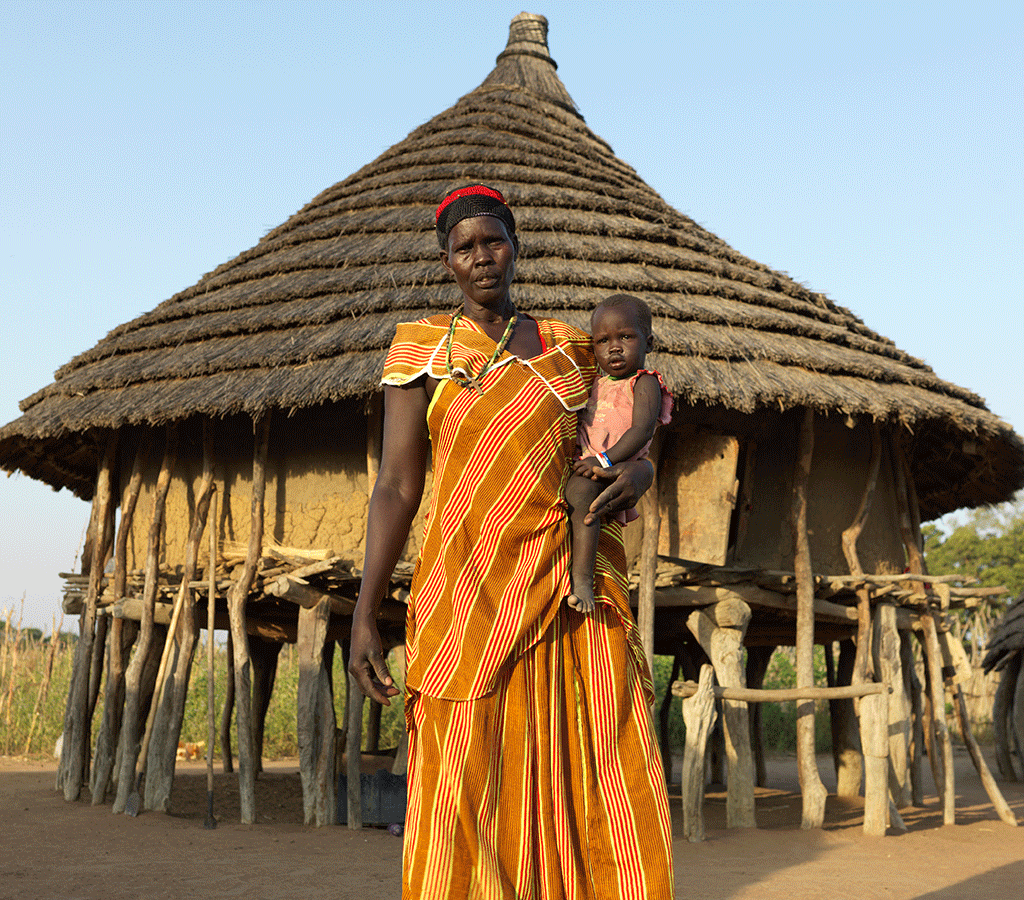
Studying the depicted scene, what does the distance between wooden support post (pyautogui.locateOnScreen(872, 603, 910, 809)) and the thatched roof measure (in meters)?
5.58

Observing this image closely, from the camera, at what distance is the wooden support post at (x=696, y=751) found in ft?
22.1

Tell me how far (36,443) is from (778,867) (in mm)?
6814

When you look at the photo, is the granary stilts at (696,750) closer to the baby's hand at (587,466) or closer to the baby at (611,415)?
the baby at (611,415)

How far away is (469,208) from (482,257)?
0.41 feet

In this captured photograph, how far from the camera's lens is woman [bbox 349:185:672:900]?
209cm

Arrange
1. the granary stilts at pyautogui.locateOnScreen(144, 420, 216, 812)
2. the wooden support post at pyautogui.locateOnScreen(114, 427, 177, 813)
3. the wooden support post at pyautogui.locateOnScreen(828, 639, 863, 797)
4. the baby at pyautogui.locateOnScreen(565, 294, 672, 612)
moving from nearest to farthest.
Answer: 1. the baby at pyautogui.locateOnScreen(565, 294, 672, 612)
2. the granary stilts at pyautogui.locateOnScreen(144, 420, 216, 812)
3. the wooden support post at pyautogui.locateOnScreen(114, 427, 177, 813)
4. the wooden support post at pyautogui.locateOnScreen(828, 639, 863, 797)

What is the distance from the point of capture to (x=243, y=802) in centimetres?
740

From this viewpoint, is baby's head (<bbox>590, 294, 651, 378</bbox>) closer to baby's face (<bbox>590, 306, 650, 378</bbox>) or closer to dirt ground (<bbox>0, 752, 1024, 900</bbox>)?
baby's face (<bbox>590, 306, 650, 378</bbox>)

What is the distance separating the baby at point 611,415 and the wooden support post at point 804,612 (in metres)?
5.37

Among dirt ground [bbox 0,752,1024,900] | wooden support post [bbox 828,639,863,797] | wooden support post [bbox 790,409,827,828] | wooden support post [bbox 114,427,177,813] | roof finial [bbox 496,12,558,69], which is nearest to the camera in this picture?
dirt ground [bbox 0,752,1024,900]

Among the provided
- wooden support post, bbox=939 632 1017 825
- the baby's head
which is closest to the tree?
wooden support post, bbox=939 632 1017 825

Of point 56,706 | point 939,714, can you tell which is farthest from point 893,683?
point 56,706

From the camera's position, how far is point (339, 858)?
6.08 meters

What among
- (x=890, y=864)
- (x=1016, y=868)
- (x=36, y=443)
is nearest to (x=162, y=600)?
(x=36, y=443)
